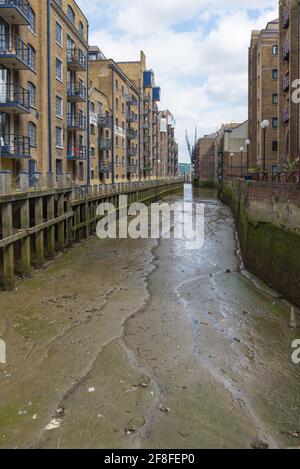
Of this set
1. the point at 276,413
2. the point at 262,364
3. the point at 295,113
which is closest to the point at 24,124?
the point at 295,113

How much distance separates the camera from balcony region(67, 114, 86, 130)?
30741 millimetres

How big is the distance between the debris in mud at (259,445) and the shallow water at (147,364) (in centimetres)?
6

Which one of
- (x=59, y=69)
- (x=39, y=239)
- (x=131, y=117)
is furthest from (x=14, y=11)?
(x=131, y=117)

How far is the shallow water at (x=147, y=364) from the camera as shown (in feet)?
20.8

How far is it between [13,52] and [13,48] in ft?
3.65

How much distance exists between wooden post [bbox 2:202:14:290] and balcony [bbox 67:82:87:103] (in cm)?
1823

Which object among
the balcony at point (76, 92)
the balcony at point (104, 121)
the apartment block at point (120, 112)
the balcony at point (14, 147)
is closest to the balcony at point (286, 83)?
the balcony at point (76, 92)

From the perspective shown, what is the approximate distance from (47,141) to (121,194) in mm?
10512

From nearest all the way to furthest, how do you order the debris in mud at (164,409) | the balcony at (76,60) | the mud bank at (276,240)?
the debris in mud at (164,409) → the mud bank at (276,240) → the balcony at (76,60)

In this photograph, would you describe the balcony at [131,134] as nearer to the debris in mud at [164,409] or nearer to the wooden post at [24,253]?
the wooden post at [24,253]

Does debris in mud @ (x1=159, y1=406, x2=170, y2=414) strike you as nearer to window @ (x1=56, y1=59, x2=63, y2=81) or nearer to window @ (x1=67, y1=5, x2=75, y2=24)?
window @ (x1=56, y1=59, x2=63, y2=81)

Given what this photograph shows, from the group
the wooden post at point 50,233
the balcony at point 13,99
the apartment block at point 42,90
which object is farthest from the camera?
the apartment block at point 42,90

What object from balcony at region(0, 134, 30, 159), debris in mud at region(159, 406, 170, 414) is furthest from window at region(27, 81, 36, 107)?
debris in mud at region(159, 406, 170, 414)

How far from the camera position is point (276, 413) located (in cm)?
685
